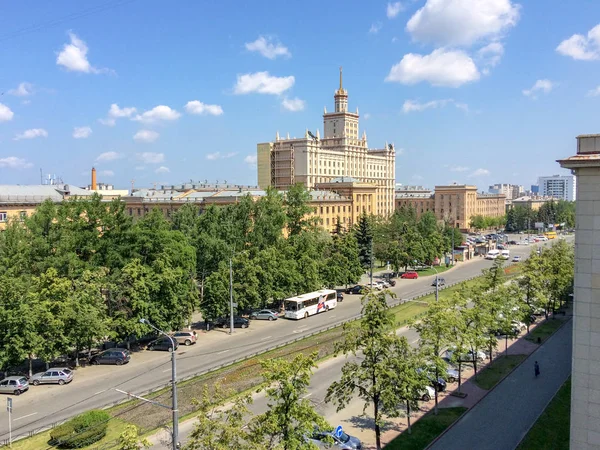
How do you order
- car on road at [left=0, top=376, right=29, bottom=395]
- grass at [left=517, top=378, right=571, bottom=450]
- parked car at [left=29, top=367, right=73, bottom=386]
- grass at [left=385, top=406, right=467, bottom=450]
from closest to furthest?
grass at [left=517, top=378, right=571, bottom=450] < grass at [left=385, top=406, right=467, bottom=450] < car on road at [left=0, top=376, right=29, bottom=395] < parked car at [left=29, top=367, right=73, bottom=386]

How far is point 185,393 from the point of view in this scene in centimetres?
2906

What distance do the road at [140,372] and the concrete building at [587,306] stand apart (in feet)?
76.0

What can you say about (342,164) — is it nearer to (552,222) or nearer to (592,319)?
(552,222)

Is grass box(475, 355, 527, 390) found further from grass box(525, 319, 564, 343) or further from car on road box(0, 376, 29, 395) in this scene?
car on road box(0, 376, 29, 395)

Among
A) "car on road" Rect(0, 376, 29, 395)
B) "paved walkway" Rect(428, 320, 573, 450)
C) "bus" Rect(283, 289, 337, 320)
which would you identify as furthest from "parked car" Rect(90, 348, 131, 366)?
"paved walkway" Rect(428, 320, 573, 450)

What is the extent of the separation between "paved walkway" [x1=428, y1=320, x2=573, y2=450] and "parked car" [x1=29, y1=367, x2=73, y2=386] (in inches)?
889

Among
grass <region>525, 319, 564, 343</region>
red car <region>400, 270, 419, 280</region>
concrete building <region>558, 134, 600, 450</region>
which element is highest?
concrete building <region>558, 134, 600, 450</region>

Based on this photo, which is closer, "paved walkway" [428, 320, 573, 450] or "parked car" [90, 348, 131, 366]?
"paved walkway" [428, 320, 573, 450]

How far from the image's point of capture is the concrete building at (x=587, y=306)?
620 inches

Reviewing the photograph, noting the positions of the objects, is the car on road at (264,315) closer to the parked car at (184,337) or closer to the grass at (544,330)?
the parked car at (184,337)

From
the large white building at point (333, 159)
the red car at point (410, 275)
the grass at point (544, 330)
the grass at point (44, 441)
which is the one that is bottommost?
the grass at point (44, 441)

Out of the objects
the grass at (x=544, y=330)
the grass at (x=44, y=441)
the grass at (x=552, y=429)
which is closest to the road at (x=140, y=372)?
the grass at (x=44, y=441)

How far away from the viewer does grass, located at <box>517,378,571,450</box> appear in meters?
22.5

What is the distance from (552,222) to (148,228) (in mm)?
142584
